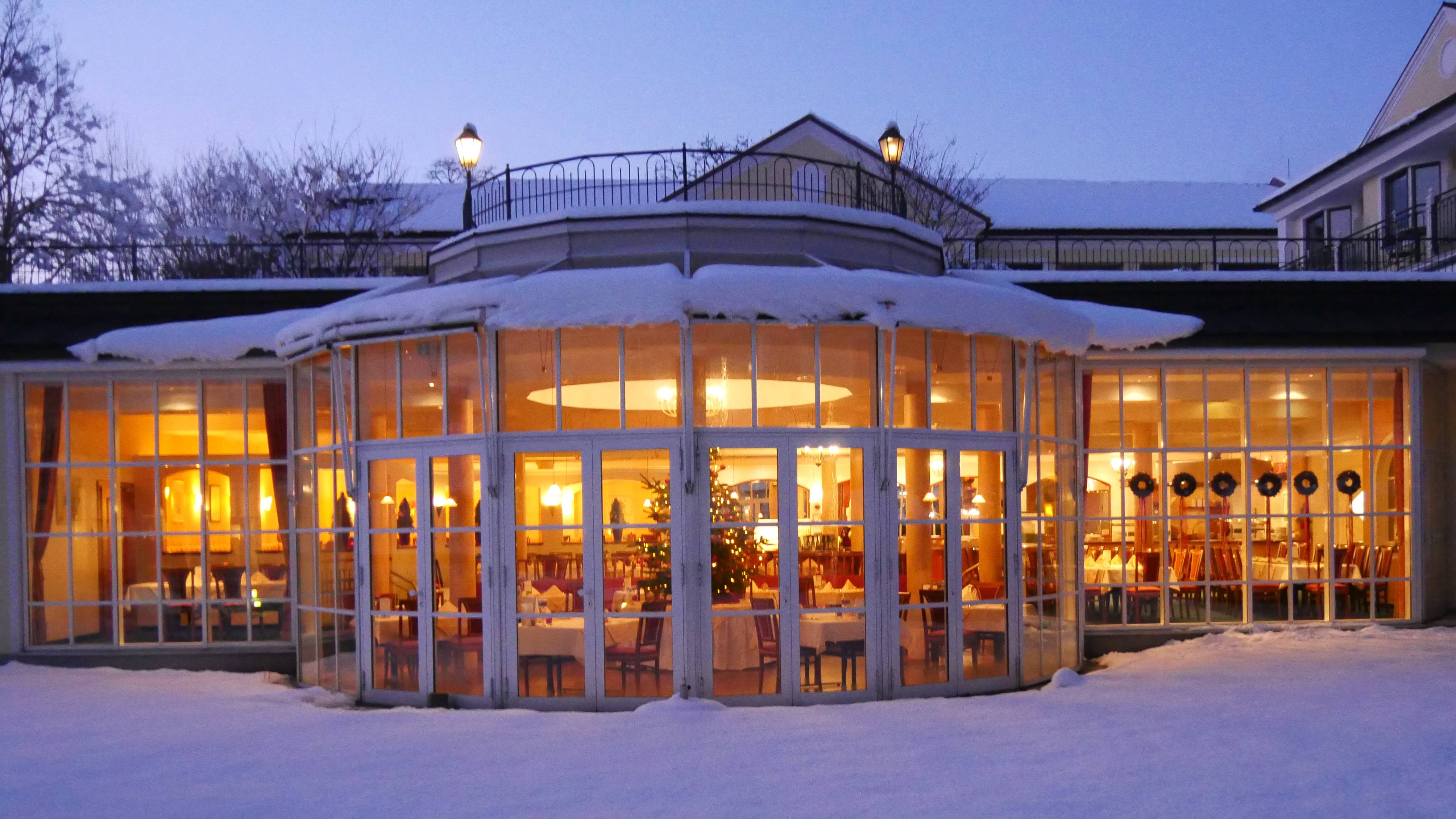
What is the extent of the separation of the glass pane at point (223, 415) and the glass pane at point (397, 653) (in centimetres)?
338

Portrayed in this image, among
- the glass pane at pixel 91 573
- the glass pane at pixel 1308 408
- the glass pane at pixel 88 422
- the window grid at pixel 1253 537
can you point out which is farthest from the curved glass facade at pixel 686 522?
the glass pane at pixel 1308 408

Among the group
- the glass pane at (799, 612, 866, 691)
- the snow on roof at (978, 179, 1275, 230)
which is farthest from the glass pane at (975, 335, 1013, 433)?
the snow on roof at (978, 179, 1275, 230)

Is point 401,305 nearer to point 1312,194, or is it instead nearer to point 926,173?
point 1312,194

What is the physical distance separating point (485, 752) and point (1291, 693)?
6.31m

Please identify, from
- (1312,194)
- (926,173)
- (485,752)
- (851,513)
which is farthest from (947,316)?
(926,173)

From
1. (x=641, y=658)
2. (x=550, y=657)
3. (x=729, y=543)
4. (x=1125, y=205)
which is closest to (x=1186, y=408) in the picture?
(x=729, y=543)

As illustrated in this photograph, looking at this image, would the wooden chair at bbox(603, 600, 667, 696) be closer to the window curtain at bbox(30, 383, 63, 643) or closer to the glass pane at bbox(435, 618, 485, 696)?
the glass pane at bbox(435, 618, 485, 696)

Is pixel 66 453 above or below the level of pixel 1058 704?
above

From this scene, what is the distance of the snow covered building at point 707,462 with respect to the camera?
9516 millimetres

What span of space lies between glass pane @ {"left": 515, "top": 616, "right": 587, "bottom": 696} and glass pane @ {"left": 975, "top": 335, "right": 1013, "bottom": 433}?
394 cm

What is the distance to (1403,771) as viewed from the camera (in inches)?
274

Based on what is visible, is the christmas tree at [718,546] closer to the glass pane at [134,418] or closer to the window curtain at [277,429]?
the window curtain at [277,429]

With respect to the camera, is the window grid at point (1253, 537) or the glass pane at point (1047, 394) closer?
the glass pane at point (1047, 394)

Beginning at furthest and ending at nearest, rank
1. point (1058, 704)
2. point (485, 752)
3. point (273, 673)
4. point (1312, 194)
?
point (1312, 194), point (273, 673), point (1058, 704), point (485, 752)
